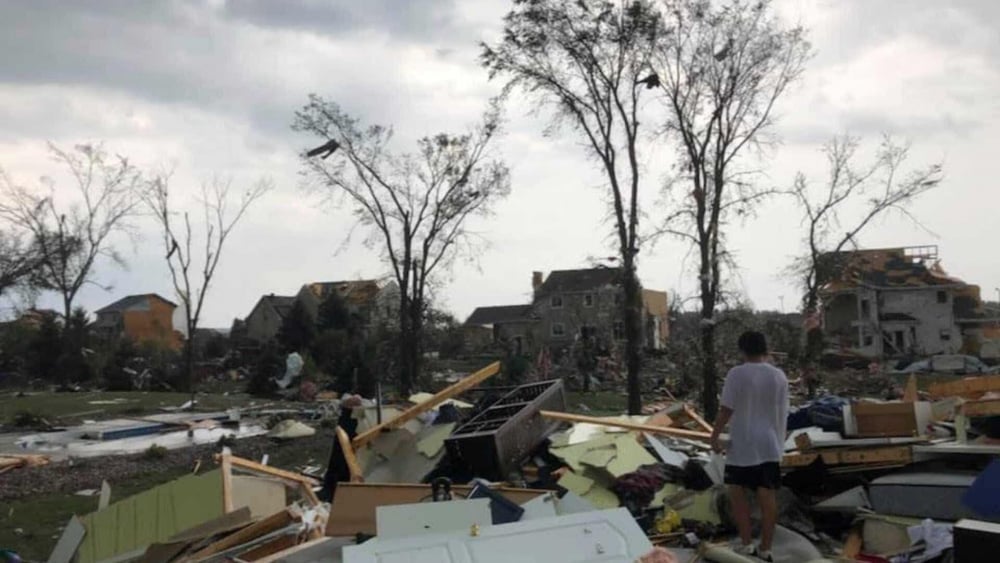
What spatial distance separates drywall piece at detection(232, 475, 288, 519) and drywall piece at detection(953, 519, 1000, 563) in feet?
16.4

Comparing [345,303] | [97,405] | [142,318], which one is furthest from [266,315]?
[97,405]

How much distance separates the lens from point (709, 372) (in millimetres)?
18656

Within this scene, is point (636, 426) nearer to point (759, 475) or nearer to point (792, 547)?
point (792, 547)

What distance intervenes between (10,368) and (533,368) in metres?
23.3

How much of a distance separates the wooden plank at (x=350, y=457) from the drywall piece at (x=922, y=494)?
4.60 meters

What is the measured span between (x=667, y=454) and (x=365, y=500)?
319 cm

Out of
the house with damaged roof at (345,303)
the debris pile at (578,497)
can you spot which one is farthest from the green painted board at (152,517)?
the house with damaged roof at (345,303)

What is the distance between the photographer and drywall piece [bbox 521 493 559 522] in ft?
17.7

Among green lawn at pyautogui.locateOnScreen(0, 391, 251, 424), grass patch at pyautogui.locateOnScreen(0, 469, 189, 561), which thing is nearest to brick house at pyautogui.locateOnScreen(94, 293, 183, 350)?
green lawn at pyautogui.locateOnScreen(0, 391, 251, 424)

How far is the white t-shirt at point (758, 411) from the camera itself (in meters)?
5.57

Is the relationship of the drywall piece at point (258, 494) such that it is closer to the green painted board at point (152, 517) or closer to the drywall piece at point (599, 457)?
the green painted board at point (152, 517)

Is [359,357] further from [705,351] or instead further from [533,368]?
[705,351]

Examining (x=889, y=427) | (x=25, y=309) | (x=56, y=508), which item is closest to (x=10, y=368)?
(x=25, y=309)

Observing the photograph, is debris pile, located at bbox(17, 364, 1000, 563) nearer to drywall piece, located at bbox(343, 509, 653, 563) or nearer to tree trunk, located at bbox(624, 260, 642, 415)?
drywall piece, located at bbox(343, 509, 653, 563)
